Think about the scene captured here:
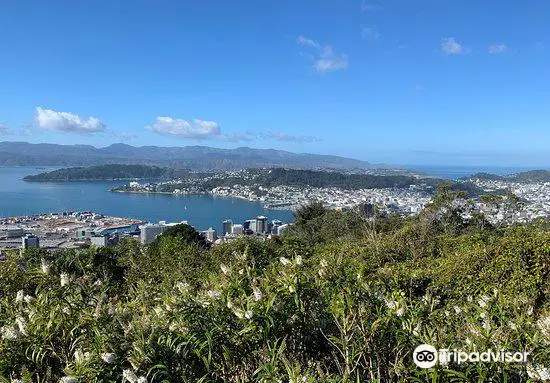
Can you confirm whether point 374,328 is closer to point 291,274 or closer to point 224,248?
point 291,274

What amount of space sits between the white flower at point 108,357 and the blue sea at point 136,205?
3045cm

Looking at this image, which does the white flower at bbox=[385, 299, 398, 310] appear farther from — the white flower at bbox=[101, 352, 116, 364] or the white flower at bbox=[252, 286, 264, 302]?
the white flower at bbox=[101, 352, 116, 364]

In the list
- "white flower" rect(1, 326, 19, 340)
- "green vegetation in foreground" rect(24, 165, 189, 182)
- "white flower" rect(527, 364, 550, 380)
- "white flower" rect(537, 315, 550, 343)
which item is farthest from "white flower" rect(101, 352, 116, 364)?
"green vegetation in foreground" rect(24, 165, 189, 182)

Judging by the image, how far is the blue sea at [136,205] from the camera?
38031 mm

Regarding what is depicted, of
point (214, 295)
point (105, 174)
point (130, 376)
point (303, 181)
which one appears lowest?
point (105, 174)

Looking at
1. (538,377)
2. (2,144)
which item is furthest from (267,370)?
(2,144)

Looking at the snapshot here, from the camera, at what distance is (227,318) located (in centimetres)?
191

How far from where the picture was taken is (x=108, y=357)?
1.52 metres

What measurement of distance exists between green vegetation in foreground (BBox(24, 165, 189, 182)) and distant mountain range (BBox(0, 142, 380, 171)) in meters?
23.8

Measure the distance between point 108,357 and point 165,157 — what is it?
15526 cm

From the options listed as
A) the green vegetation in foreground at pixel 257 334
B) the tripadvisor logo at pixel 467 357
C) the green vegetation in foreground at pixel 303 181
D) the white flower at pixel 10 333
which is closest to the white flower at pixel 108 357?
the green vegetation in foreground at pixel 257 334

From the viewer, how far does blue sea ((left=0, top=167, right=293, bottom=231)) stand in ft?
125

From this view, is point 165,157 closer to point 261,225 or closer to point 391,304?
point 261,225

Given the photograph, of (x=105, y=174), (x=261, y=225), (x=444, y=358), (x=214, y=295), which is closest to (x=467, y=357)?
(x=444, y=358)
